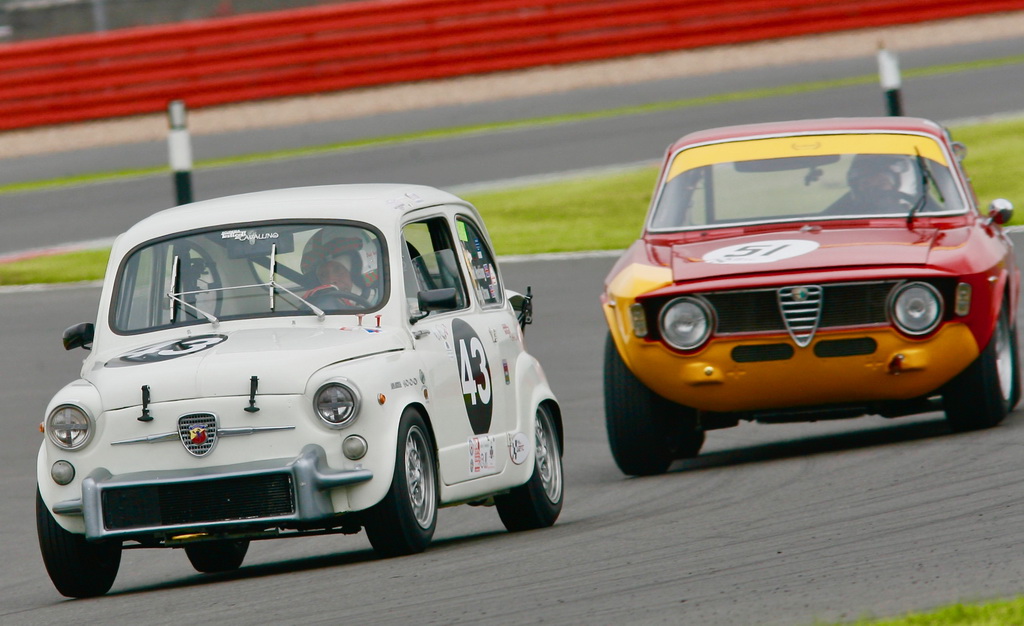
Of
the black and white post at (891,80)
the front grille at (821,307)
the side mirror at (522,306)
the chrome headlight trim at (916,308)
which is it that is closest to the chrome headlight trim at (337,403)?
the side mirror at (522,306)

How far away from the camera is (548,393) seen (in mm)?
8945

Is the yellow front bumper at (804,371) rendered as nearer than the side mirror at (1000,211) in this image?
Yes

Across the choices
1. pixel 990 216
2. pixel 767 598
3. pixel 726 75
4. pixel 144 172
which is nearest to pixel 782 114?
pixel 726 75

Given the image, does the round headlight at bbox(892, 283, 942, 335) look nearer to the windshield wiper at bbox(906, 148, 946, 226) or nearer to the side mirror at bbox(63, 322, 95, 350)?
the windshield wiper at bbox(906, 148, 946, 226)

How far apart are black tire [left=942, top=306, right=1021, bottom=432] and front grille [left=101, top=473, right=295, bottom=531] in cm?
389

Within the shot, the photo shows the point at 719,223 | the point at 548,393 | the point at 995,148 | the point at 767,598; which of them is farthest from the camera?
the point at 995,148

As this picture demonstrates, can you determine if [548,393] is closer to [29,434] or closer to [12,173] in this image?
[29,434]

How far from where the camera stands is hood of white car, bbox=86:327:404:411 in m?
6.97

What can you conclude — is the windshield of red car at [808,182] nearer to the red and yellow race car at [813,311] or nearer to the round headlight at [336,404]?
the red and yellow race car at [813,311]

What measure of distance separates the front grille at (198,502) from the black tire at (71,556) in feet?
0.63

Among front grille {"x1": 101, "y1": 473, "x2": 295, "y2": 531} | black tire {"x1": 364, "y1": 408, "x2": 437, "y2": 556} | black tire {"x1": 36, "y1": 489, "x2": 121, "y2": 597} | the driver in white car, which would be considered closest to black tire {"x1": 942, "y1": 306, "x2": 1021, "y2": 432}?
black tire {"x1": 364, "y1": 408, "x2": 437, "y2": 556}

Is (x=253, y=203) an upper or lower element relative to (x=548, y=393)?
upper

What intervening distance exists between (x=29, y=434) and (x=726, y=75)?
18.8m

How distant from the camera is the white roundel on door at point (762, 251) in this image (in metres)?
9.17
